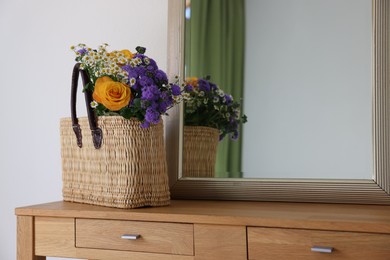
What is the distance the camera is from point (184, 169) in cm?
173

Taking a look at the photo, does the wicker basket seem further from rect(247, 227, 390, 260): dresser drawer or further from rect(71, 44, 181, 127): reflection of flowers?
rect(247, 227, 390, 260): dresser drawer

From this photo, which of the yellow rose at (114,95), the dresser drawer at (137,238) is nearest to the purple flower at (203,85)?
the yellow rose at (114,95)

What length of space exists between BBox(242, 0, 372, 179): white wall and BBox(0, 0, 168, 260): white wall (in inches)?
24.5

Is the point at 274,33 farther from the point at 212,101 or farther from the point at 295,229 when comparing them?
the point at 295,229

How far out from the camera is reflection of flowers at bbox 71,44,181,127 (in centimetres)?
145

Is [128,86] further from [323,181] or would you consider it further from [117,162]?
[323,181]

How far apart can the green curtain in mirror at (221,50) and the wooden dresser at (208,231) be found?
184 mm

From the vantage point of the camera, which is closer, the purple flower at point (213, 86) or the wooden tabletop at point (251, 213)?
the wooden tabletop at point (251, 213)

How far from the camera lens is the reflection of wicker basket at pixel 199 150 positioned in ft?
5.57

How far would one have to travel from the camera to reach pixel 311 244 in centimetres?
118

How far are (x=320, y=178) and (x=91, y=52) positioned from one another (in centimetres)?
86

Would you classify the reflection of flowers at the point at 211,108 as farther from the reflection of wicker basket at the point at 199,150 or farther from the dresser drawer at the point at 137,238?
the dresser drawer at the point at 137,238

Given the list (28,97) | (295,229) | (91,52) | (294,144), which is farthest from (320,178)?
(28,97)

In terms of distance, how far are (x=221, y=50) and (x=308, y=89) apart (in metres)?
0.35
